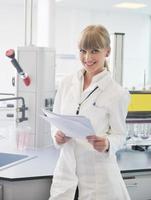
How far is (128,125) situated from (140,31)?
18.8 ft

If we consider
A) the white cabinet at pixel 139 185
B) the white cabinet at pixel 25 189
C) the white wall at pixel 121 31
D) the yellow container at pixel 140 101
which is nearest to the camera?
the white cabinet at pixel 25 189

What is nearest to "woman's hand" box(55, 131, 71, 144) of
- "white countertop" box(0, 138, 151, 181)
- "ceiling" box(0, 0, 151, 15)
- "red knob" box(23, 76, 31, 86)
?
"white countertop" box(0, 138, 151, 181)

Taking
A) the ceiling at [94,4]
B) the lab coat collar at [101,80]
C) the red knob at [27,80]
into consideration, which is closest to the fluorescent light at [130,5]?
the ceiling at [94,4]

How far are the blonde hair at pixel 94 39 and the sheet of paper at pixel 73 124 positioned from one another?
319mm

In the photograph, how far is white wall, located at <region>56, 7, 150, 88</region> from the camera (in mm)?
7121

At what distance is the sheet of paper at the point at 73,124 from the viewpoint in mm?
1421

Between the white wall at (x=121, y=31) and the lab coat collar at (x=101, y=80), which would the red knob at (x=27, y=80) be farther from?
the white wall at (x=121, y=31)

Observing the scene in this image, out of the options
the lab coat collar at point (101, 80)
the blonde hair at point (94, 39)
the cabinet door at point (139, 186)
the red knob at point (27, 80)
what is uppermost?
the blonde hair at point (94, 39)

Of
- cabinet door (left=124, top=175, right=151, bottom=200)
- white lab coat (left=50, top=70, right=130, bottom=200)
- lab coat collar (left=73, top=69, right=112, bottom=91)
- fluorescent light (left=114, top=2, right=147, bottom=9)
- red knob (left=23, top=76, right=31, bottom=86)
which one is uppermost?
fluorescent light (left=114, top=2, right=147, bottom=9)

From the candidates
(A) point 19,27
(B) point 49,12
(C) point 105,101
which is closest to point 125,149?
(C) point 105,101

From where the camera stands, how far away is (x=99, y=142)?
58.7 inches

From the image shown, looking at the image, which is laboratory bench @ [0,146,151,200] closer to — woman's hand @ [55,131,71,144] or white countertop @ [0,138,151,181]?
white countertop @ [0,138,151,181]

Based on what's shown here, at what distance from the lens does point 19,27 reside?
6734mm

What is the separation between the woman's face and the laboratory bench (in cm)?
57
